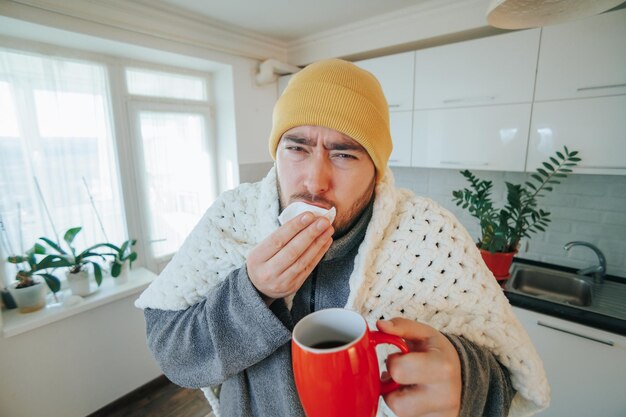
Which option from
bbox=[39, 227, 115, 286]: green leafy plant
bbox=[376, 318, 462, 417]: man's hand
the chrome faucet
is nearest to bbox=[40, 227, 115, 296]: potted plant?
bbox=[39, 227, 115, 286]: green leafy plant

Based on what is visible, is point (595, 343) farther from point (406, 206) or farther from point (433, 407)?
point (433, 407)

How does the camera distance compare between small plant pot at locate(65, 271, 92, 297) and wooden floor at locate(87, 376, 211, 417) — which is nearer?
small plant pot at locate(65, 271, 92, 297)

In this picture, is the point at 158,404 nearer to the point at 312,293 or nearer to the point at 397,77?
the point at 312,293

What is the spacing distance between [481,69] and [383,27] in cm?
73

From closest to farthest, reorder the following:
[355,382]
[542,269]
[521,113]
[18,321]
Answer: [355,382], [18,321], [521,113], [542,269]

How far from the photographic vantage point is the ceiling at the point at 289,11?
5.70 feet

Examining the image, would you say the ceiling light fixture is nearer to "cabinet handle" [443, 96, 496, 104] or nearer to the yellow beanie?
the yellow beanie

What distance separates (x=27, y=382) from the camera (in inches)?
59.7

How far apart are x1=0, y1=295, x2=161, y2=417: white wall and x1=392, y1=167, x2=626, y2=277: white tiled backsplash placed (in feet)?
8.48

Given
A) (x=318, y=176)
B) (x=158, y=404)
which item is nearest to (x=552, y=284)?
(x=318, y=176)

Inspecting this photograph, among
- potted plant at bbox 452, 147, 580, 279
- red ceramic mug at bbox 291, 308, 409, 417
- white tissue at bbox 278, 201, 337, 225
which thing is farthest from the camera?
potted plant at bbox 452, 147, 580, 279

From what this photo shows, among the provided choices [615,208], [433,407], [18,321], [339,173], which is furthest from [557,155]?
[18,321]

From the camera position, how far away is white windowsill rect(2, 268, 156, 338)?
1.47m

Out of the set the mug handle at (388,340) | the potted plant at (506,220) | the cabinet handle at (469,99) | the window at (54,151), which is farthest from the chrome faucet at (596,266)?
the window at (54,151)
